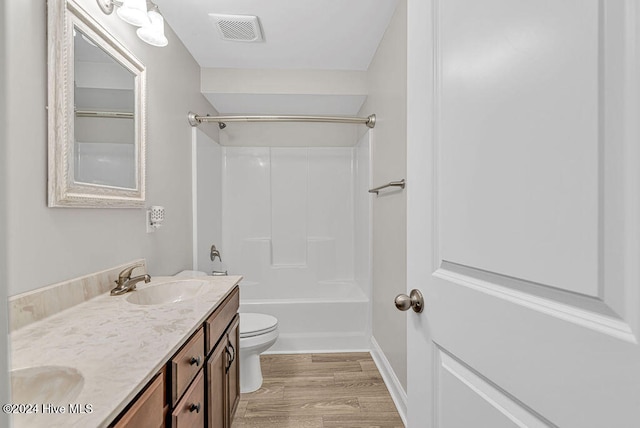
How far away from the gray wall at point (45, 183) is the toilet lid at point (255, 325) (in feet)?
2.00

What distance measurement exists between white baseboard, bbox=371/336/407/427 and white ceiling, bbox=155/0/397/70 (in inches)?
89.3

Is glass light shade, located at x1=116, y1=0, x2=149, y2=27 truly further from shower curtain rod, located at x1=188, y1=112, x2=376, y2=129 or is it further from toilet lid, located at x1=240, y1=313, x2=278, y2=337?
toilet lid, located at x1=240, y1=313, x2=278, y2=337

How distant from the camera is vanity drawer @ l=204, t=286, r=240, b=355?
1.20 m

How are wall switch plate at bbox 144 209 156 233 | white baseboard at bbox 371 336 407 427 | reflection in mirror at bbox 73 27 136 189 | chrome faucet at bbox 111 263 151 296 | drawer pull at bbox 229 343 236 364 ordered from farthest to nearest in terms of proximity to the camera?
1. white baseboard at bbox 371 336 407 427
2. wall switch plate at bbox 144 209 156 233
3. drawer pull at bbox 229 343 236 364
4. chrome faucet at bbox 111 263 151 296
5. reflection in mirror at bbox 73 27 136 189

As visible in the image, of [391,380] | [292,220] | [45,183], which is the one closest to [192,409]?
[45,183]

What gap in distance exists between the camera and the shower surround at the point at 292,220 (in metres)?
3.45

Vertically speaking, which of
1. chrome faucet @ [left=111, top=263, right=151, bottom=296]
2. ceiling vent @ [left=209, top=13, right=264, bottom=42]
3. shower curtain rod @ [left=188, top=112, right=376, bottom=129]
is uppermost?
ceiling vent @ [left=209, top=13, right=264, bottom=42]

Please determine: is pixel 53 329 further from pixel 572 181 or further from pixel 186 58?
pixel 186 58

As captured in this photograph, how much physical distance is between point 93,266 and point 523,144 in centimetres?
150

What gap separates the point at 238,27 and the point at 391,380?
8.26ft

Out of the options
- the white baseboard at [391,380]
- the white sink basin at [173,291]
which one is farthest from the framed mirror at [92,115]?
the white baseboard at [391,380]

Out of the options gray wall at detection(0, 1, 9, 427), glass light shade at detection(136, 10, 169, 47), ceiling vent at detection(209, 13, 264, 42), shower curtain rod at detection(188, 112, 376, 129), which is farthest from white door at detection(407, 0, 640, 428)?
shower curtain rod at detection(188, 112, 376, 129)

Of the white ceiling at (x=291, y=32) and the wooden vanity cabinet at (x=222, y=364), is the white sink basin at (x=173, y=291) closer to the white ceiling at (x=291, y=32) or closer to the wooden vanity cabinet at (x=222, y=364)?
the wooden vanity cabinet at (x=222, y=364)

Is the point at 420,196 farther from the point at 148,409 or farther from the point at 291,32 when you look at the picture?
the point at 291,32
